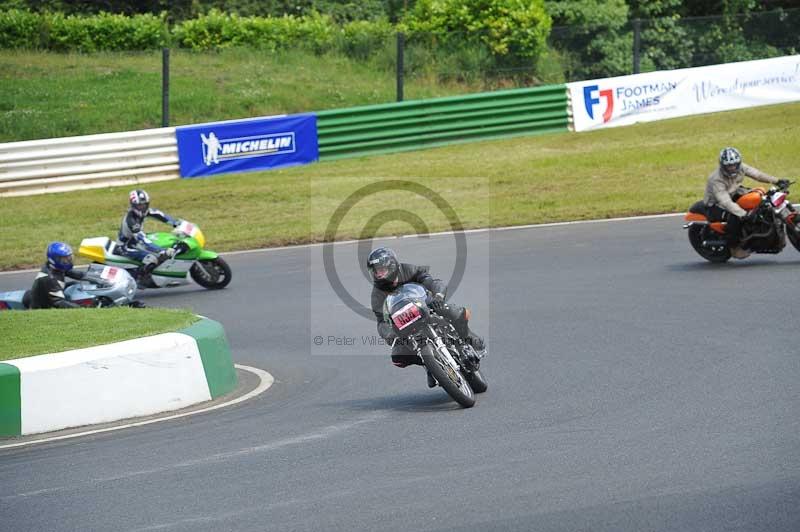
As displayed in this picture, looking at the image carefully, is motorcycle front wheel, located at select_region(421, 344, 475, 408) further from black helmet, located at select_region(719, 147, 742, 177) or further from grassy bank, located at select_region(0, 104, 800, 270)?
grassy bank, located at select_region(0, 104, 800, 270)

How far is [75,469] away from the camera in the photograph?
8.05 metres

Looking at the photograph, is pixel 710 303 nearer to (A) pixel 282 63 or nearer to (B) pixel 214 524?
(B) pixel 214 524

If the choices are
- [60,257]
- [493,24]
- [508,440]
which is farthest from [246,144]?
[508,440]

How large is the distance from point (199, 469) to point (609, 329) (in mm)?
6079

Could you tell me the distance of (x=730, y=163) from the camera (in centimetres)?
1592

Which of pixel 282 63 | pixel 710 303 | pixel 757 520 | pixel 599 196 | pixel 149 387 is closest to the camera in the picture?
pixel 757 520

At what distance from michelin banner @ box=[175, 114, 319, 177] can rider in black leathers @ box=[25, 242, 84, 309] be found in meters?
10.9

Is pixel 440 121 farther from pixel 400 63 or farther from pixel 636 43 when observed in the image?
pixel 636 43

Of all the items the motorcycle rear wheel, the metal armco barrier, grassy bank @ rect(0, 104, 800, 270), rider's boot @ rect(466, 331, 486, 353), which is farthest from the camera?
the metal armco barrier

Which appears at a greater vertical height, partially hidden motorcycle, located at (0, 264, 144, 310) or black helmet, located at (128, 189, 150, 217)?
black helmet, located at (128, 189, 150, 217)

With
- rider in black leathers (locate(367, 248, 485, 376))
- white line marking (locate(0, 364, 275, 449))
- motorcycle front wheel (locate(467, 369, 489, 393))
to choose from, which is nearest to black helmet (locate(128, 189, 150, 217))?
white line marking (locate(0, 364, 275, 449))

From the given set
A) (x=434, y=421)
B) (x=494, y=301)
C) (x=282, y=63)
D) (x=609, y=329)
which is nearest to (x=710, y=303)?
(x=609, y=329)

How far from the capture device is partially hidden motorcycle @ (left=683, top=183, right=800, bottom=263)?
51.2ft

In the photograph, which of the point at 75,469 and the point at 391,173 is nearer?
the point at 75,469
